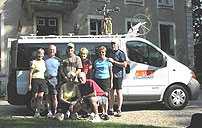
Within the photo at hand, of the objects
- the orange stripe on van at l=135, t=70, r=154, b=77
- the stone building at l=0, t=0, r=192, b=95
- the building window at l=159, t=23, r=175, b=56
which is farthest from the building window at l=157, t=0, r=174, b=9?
the orange stripe on van at l=135, t=70, r=154, b=77

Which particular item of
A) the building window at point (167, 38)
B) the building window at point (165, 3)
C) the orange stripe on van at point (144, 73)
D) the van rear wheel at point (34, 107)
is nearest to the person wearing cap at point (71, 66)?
the van rear wheel at point (34, 107)

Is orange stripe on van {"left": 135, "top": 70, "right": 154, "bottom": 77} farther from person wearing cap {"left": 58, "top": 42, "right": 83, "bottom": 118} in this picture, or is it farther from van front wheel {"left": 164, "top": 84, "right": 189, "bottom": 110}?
person wearing cap {"left": 58, "top": 42, "right": 83, "bottom": 118}

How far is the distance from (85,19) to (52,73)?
15.5 meters

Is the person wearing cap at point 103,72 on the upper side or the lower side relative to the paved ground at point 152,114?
upper

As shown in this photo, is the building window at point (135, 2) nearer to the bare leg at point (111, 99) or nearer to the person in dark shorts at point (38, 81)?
the bare leg at point (111, 99)

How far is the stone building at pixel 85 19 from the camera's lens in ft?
84.0

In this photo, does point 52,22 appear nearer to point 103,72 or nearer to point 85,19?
point 85,19

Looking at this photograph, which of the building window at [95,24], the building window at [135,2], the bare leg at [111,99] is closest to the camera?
the bare leg at [111,99]

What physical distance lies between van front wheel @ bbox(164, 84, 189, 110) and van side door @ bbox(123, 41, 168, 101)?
10.1 inches

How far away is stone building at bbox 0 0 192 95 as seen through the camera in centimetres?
2561

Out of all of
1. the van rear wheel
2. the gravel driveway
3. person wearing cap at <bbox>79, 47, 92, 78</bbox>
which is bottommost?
the gravel driveway

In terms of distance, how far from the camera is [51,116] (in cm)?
1236

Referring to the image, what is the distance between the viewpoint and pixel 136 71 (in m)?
14.0

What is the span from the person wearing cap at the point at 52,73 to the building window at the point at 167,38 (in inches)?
773
